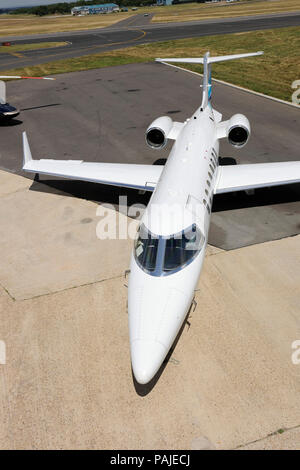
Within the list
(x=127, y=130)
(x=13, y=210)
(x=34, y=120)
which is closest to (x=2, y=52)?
(x=34, y=120)

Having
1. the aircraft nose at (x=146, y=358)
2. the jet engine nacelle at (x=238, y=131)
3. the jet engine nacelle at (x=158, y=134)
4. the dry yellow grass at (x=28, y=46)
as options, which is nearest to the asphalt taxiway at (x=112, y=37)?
the dry yellow grass at (x=28, y=46)

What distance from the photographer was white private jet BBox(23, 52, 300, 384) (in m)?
7.37

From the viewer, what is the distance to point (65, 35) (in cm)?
7175

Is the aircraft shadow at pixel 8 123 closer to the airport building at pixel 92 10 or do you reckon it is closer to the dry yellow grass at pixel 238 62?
the dry yellow grass at pixel 238 62

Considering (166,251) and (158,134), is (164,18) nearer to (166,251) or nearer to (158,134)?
(158,134)

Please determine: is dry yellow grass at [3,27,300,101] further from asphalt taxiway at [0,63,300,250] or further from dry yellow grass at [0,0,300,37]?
dry yellow grass at [0,0,300,37]

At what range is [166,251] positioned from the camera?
816 cm

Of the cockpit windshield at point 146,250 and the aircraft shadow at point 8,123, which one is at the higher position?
the cockpit windshield at point 146,250

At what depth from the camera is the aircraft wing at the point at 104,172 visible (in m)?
13.8

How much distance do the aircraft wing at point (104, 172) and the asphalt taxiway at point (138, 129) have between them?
47.5 inches

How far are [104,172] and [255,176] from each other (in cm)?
583

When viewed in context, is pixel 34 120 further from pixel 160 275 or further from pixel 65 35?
pixel 65 35
